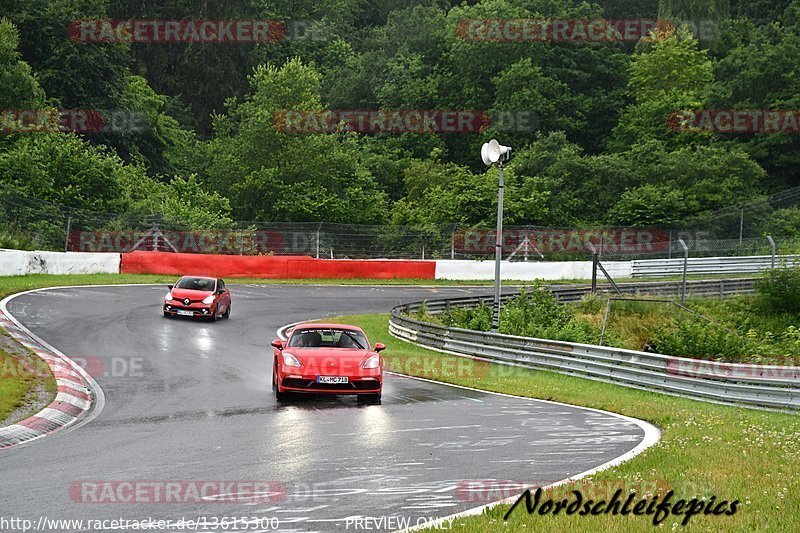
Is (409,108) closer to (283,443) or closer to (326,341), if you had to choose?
(326,341)

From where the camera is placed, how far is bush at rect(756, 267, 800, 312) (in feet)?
113

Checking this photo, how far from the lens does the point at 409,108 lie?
81.1 m

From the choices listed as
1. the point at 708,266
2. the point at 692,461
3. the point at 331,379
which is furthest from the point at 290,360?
the point at 708,266

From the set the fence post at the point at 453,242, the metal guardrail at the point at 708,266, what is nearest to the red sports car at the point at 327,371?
the fence post at the point at 453,242

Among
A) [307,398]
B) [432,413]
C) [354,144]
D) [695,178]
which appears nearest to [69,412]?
[307,398]

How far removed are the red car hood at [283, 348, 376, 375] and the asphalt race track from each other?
0.59m

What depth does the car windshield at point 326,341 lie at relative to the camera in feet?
52.3

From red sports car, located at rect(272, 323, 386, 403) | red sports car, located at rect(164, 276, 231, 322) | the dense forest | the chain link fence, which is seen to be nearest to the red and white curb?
red sports car, located at rect(272, 323, 386, 403)

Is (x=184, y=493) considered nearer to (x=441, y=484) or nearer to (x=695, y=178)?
(x=441, y=484)

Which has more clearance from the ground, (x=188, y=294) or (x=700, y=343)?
(x=188, y=294)

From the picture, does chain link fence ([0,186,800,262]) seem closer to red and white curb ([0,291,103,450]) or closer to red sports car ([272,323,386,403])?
A: red and white curb ([0,291,103,450])

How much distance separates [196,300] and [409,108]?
56.4 metres

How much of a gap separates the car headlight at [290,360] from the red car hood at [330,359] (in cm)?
5

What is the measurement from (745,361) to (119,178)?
3595 centimetres
